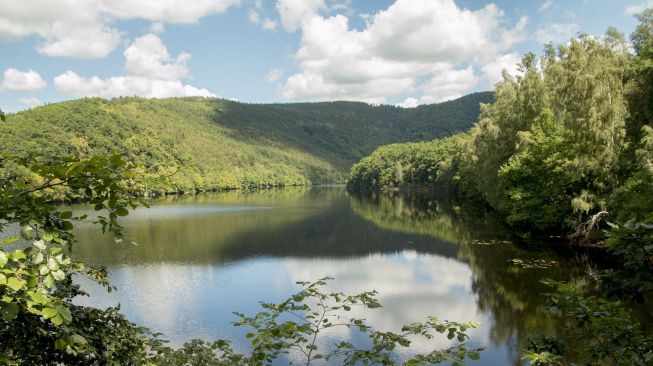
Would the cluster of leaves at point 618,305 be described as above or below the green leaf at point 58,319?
below

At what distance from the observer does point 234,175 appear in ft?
534

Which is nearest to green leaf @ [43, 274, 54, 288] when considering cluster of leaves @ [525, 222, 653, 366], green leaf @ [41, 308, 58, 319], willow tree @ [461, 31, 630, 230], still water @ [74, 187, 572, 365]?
green leaf @ [41, 308, 58, 319]

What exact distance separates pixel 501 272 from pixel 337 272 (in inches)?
374

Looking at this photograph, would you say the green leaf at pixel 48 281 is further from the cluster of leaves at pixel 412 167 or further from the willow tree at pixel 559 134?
the cluster of leaves at pixel 412 167

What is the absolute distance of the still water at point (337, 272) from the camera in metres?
18.3

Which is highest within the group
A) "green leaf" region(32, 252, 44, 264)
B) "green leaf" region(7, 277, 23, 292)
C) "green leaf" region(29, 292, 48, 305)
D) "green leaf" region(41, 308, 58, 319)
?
"green leaf" region(32, 252, 44, 264)

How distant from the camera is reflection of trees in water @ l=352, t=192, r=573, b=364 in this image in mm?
16797

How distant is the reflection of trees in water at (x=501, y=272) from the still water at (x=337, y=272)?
72 mm

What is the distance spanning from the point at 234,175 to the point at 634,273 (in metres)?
163

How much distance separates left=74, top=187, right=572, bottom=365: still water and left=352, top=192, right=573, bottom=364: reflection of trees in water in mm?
72

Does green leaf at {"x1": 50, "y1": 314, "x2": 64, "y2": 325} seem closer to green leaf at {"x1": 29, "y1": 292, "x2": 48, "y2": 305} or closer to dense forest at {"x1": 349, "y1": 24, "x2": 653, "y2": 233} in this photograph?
green leaf at {"x1": 29, "y1": 292, "x2": 48, "y2": 305}

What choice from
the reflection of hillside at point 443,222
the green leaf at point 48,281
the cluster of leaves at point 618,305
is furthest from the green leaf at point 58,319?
the reflection of hillside at point 443,222

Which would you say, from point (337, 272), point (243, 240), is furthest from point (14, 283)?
point (243, 240)

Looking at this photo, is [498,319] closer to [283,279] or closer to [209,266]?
[283,279]
